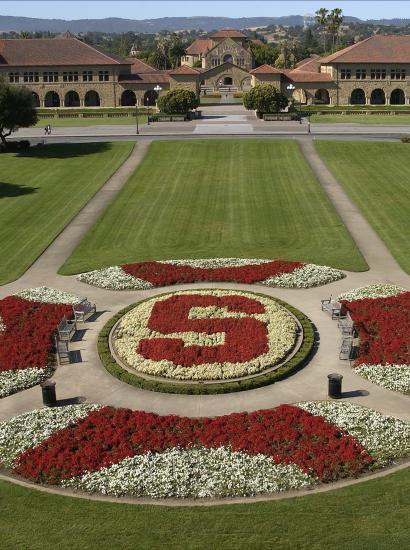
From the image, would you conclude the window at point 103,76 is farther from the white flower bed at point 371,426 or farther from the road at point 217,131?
the white flower bed at point 371,426

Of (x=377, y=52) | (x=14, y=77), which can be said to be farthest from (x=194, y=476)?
(x=14, y=77)

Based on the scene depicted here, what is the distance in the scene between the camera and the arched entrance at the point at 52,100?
4637 inches

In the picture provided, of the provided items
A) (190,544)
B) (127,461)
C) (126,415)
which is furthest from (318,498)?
(126,415)

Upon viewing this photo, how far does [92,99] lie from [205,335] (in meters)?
100

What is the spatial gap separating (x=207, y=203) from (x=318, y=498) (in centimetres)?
3332

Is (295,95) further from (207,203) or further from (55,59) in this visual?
(207,203)

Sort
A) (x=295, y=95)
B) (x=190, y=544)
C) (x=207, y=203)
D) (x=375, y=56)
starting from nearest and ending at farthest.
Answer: (x=190, y=544)
(x=207, y=203)
(x=375, y=56)
(x=295, y=95)

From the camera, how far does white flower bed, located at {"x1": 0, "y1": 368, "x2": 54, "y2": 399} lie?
2341 centimetres

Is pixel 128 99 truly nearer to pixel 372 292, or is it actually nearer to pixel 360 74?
pixel 360 74

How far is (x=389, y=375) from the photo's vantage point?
77.5 ft

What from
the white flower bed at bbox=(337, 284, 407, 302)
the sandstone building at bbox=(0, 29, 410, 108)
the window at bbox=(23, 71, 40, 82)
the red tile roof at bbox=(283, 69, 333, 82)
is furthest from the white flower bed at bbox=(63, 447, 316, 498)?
the window at bbox=(23, 71, 40, 82)

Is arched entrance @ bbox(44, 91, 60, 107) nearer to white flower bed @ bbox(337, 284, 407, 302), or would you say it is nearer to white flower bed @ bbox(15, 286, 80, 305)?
white flower bed @ bbox(15, 286, 80, 305)

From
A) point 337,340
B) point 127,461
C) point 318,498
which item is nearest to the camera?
point 318,498

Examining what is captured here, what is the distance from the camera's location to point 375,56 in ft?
363
